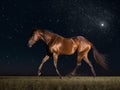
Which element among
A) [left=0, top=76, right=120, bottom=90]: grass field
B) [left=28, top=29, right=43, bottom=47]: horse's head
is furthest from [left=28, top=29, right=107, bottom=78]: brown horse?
[left=0, top=76, right=120, bottom=90]: grass field

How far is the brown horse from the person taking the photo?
15.2 metres

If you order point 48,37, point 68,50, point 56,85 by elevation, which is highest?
point 56,85

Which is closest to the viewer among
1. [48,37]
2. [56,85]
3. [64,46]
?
[56,85]

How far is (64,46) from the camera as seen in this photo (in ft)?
52.7

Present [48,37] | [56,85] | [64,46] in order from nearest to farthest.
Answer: [56,85] < [48,37] < [64,46]

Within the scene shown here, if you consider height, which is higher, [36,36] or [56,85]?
[56,85]

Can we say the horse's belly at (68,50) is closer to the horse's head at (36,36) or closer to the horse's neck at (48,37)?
the horse's neck at (48,37)

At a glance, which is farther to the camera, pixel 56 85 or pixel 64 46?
pixel 64 46

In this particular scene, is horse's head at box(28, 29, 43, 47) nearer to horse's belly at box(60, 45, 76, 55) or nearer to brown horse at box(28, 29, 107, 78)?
brown horse at box(28, 29, 107, 78)

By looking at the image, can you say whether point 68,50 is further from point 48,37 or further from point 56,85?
point 56,85

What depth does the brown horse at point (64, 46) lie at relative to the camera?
15.2 m

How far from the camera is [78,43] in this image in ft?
54.2

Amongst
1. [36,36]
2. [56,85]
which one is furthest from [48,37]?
[56,85]

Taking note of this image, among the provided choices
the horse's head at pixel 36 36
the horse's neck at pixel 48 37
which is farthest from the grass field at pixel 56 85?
the horse's head at pixel 36 36
